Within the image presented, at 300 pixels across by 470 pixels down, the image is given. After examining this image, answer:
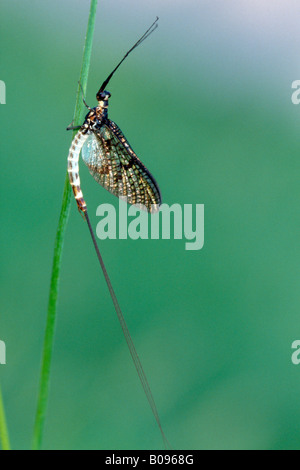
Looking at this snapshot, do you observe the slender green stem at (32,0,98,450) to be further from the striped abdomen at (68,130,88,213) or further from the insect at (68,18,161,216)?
the insect at (68,18,161,216)

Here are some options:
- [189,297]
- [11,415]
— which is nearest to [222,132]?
[189,297]

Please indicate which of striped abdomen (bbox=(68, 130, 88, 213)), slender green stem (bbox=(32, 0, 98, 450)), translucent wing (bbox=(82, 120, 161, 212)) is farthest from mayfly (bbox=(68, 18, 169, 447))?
slender green stem (bbox=(32, 0, 98, 450))

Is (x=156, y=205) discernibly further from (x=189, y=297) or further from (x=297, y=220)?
(x=297, y=220)

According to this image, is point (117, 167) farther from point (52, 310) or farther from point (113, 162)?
point (52, 310)

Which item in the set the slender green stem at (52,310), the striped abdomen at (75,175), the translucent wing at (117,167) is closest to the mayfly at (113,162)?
the translucent wing at (117,167)

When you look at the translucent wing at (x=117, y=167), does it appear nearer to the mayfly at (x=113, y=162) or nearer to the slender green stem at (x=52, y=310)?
the mayfly at (x=113, y=162)

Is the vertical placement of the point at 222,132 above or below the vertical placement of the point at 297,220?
above

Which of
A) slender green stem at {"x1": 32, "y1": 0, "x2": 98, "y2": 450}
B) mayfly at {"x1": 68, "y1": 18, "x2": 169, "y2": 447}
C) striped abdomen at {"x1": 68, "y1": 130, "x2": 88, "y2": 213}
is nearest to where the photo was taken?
slender green stem at {"x1": 32, "y1": 0, "x2": 98, "y2": 450}
